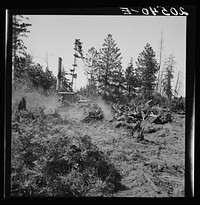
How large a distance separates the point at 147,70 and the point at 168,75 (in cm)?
22

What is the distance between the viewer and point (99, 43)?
98.2 inches

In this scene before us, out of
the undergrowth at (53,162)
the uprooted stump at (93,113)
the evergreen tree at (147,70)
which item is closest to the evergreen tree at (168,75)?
the evergreen tree at (147,70)

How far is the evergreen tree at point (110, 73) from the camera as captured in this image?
2.51 meters

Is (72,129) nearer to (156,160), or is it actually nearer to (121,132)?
(121,132)

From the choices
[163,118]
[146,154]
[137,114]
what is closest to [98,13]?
[137,114]

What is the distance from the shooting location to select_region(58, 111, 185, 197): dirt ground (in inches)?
95.9

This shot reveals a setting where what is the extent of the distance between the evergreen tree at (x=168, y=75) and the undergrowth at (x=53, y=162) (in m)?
0.91

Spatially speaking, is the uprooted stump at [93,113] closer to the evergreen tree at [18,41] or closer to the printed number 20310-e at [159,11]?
the evergreen tree at [18,41]

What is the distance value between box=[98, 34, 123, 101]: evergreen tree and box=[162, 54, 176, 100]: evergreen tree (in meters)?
0.45

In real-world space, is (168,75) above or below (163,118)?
above

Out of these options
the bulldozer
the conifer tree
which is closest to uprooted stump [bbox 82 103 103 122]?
the bulldozer

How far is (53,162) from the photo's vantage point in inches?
96.0

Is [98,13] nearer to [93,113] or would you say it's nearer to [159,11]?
[159,11]
